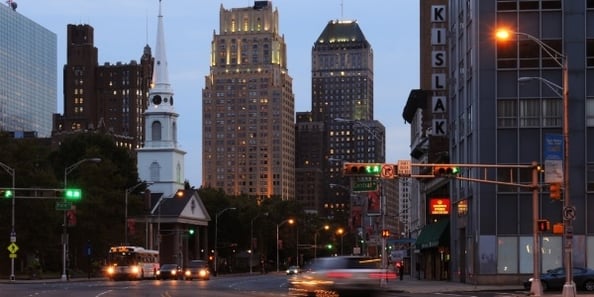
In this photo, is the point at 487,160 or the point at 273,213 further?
the point at 273,213

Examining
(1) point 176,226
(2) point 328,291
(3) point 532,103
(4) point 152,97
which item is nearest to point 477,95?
(3) point 532,103

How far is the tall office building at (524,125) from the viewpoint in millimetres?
58875

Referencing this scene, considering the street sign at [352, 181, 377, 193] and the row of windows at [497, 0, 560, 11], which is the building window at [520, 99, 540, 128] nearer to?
the row of windows at [497, 0, 560, 11]

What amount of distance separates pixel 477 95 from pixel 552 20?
19.9 ft

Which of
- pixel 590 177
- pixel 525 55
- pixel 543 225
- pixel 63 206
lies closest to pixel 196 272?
pixel 63 206

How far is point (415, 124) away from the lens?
110m

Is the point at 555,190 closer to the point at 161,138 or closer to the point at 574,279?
the point at 574,279

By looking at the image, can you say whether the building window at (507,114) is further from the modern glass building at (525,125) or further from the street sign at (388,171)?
the street sign at (388,171)

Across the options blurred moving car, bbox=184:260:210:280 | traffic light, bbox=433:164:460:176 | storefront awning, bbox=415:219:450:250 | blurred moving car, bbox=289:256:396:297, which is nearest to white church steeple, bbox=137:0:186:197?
blurred moving car, bbox=184:260:210:280

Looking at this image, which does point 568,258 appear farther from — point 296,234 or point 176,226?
point 296,234

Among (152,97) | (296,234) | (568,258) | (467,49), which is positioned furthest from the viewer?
(296,234)

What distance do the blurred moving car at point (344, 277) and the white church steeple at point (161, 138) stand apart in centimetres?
11403

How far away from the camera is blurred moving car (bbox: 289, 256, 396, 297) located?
32.2 metres

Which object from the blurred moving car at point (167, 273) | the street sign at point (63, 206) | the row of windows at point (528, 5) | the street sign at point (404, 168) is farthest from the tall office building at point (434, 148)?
the street sign at point (404, 168)
